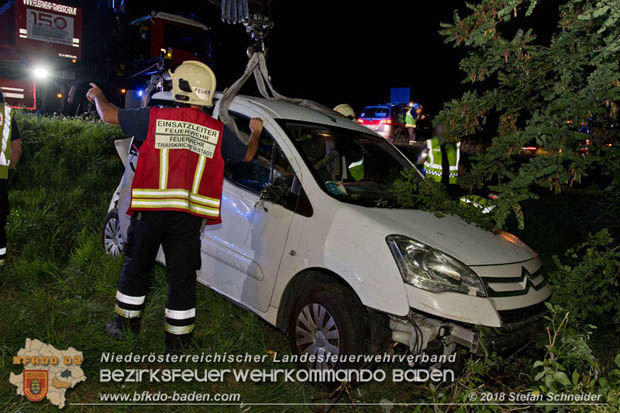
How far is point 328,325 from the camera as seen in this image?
292cm

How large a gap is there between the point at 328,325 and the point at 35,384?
1727 millimetres

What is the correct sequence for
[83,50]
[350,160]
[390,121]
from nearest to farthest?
1. [350,160]
2. [83,50]
3. [390,121]

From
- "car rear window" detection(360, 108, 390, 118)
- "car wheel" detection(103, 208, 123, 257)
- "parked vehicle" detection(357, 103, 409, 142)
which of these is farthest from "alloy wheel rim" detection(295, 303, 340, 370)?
"car rear window" detection(360, 108, 390, 118)

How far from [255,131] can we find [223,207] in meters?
0.64

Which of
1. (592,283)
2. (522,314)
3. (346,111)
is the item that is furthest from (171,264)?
(346,111)

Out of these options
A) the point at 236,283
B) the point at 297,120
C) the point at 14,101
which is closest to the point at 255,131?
the point at 297,120

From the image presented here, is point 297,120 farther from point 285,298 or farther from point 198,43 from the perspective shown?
point 198,43

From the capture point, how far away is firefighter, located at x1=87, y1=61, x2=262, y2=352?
3.08 m

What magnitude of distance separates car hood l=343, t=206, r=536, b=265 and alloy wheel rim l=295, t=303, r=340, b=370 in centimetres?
63

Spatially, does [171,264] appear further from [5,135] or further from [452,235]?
[5,135]

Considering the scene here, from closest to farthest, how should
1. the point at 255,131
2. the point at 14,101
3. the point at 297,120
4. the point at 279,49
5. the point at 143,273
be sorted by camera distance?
the point at 143,273
the point at 255,131
the point at 297,120
the point at 14,101
the point at 279,49

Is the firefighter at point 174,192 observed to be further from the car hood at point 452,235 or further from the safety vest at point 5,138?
the safety vest at point 5,138

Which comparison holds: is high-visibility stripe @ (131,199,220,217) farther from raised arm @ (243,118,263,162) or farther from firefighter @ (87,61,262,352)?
raised arm @ (243,118,263,162)

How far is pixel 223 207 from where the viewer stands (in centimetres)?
368
